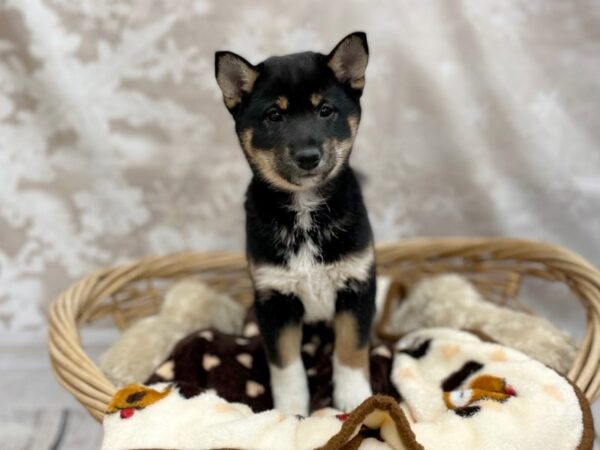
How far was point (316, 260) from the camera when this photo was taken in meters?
1.57

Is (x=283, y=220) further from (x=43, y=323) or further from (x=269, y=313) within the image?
(x=43, y=323)

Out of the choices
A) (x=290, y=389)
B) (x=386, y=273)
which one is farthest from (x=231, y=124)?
(x=290, y=389)

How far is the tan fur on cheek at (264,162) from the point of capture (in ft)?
4.90

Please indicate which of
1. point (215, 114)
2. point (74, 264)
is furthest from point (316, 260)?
point (74, 264)

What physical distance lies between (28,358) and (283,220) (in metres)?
1.73

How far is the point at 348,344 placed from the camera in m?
1.62

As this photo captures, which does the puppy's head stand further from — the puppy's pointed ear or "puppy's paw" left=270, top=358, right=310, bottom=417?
"puppy's paw" left=270, top=358, right=310, bottom=417

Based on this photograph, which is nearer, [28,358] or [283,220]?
[283,220]

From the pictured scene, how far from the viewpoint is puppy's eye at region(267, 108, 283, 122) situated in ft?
4.90

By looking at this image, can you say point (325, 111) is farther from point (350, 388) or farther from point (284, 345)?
point (350, 388)

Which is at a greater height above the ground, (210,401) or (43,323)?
(210,401)

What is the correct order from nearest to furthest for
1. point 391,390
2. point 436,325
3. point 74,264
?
1. point 391,390
2. point 436,325
3. point 74,264

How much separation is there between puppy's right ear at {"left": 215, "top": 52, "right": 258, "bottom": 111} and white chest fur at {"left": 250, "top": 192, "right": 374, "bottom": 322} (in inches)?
12.4

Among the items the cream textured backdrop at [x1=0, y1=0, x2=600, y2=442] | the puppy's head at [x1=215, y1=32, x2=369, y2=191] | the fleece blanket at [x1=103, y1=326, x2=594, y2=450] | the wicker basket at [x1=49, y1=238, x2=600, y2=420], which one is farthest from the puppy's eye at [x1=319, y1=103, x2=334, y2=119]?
the cream textured backdrop at [x1=0, y1=0, x2=600, y2=442]
